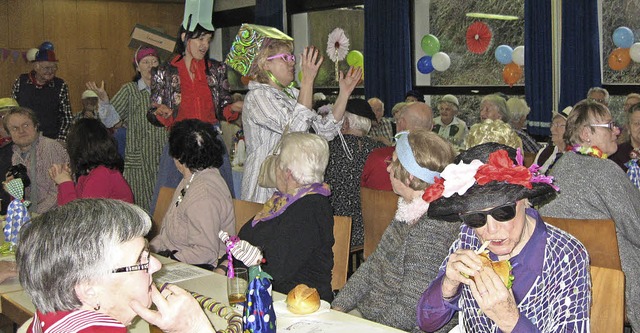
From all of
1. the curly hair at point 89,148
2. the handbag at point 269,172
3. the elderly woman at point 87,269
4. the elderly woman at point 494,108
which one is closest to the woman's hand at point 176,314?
the elderly woman at point 87,269

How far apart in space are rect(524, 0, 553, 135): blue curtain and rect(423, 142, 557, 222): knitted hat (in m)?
5.86

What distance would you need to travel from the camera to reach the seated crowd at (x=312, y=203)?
1730 millimetres

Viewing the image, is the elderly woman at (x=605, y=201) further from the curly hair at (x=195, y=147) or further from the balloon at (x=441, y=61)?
the balloon at (x=441, y=61)

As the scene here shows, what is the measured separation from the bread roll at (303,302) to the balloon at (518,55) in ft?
20.2

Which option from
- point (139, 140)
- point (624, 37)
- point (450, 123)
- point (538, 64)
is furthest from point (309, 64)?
point (450, 123)

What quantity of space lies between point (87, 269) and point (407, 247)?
4.52 feet

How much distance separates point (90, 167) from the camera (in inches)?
172

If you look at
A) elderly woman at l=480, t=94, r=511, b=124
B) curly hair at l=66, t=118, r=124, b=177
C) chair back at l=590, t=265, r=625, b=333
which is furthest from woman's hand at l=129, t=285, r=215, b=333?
elderly woman at l=480, t=94, r=511, b=124

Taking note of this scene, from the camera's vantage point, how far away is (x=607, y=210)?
3381 millimetres

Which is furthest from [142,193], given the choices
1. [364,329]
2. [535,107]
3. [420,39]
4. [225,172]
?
[420,39]

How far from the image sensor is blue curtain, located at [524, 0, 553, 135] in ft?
24.9

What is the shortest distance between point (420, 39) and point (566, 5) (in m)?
2.34

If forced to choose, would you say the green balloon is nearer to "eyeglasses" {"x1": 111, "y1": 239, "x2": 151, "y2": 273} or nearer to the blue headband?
the blue headband

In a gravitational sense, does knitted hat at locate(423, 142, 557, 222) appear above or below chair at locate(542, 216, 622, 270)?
above
